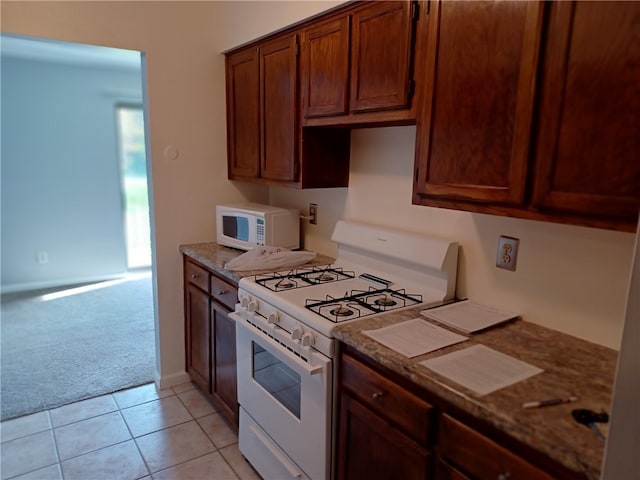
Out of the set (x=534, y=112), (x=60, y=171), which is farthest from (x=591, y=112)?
(x=60, y=171)

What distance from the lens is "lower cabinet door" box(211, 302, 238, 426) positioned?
2.26m

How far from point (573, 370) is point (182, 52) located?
2.60 m

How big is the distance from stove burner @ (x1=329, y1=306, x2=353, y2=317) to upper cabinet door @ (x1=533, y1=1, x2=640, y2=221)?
0.75m

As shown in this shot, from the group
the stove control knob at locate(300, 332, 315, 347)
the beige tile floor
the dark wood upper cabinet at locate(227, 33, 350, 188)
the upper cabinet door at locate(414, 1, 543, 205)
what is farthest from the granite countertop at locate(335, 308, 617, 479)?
the beige tile floor

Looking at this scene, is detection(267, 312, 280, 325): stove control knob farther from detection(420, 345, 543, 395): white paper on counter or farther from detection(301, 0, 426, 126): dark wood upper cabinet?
detection(301, 0, 426, 126): dark wood upper cabinet

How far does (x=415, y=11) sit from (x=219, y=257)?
1615 mm

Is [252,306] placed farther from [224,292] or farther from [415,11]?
[415,11]

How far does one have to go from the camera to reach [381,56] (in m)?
1.70

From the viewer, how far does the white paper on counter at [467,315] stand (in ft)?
4.98

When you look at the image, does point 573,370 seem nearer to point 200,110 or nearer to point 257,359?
point 257,359

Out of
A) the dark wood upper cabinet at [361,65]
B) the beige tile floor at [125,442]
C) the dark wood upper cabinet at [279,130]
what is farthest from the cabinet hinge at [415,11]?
the beige tile floor at [125,442]

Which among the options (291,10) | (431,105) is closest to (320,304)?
(431,105)

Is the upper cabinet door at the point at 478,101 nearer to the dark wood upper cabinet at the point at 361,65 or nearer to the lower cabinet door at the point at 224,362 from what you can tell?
the dark wood upper cabinet at the point at 361,65

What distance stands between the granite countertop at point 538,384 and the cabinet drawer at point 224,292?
868 millimetres
